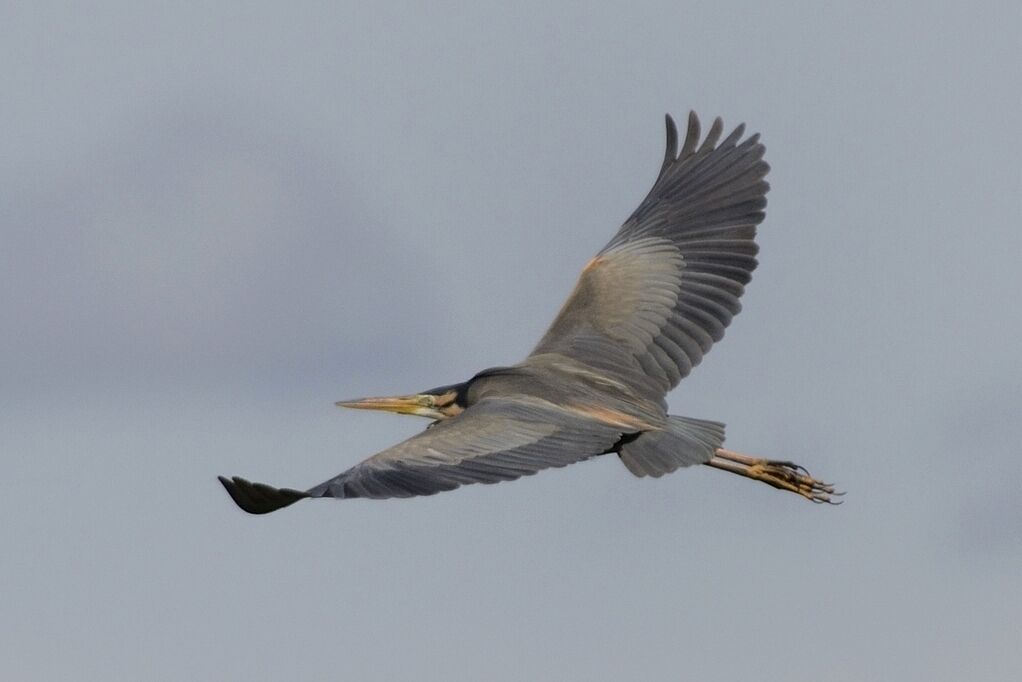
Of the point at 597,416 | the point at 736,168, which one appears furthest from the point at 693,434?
the point at 736,168

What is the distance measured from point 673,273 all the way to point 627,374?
1523 mm

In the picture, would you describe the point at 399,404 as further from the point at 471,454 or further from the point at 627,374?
the point at 471,454

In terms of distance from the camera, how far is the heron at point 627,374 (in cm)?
1423

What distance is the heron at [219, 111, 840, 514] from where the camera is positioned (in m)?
14.2

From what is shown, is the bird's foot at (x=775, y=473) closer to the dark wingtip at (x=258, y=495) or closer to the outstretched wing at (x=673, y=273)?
the outstretched wing at (x=673, y=273)

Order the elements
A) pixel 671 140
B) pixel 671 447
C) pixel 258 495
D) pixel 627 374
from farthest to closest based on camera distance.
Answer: pixel 671 140, pixel 627 374, pixel 671 447, pixel 258 495

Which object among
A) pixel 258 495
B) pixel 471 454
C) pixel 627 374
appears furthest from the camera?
pixel 627 374

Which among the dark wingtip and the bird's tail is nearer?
the dark wingtip

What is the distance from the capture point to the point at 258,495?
42.2ft

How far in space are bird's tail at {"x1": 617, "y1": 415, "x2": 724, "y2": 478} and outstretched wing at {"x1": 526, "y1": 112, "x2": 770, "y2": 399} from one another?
1.03 metres

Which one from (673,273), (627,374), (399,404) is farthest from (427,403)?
(673,273)

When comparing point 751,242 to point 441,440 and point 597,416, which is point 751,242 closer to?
point 597,416

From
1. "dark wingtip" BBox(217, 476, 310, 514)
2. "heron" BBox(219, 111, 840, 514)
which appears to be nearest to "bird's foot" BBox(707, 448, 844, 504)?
"heron" BBox(219, 111, 840, 514)

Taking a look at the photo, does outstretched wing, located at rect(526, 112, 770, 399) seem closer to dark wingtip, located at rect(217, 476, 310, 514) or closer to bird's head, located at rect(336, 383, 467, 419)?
bird's head, located at rect(336, 383, 467, 419)
